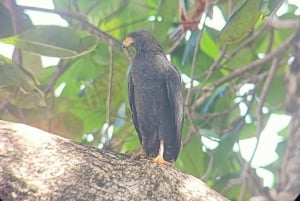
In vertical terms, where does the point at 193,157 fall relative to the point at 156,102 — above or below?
below

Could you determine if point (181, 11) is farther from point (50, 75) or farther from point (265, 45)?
point (265, 45)

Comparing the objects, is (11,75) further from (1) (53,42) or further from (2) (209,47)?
(2) (209,47)

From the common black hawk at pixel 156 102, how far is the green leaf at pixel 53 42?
155mm

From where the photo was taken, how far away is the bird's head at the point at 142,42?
1.62 m

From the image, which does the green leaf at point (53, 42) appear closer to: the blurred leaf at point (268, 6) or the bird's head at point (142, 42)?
the bird's head at point (142, 42)

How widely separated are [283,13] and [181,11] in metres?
0.45

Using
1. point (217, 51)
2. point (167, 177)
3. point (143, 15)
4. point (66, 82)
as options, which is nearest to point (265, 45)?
point (217, 51)

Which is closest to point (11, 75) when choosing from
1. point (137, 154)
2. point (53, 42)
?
point (53, 42)

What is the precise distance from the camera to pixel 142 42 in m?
1.63

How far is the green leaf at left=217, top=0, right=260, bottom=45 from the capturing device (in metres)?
1.20

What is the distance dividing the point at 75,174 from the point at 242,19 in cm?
48

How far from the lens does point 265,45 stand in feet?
7.10

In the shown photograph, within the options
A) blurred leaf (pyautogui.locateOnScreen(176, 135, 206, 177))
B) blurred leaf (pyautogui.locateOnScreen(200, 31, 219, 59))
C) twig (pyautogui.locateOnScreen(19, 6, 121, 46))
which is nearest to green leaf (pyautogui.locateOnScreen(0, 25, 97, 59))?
twig (pyautogui.locateOnScreen(19, 6, 121, 46))

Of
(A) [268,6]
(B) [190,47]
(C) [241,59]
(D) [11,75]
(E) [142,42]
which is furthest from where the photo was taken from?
(C) [241,59]
